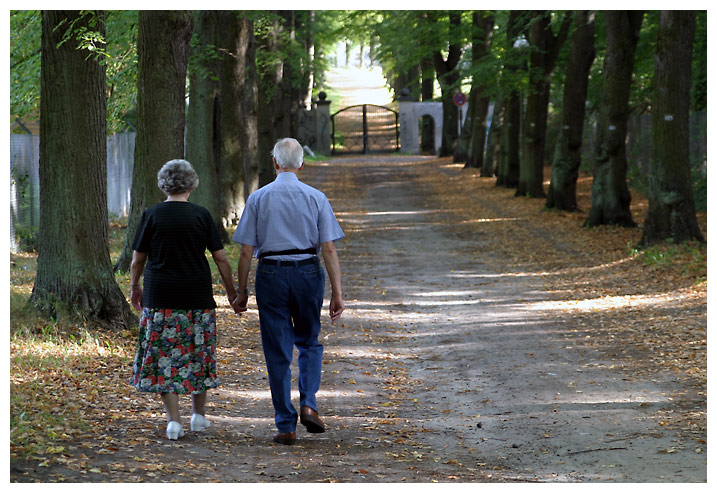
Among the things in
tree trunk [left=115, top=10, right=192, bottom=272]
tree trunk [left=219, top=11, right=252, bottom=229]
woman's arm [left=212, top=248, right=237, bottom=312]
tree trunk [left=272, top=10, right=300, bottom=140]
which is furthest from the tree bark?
woman's arm [left=212, top=248, right=237, bottom=312]

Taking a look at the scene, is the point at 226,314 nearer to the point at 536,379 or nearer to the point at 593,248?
the point at 536,379

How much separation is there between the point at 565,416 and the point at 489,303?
5212mm

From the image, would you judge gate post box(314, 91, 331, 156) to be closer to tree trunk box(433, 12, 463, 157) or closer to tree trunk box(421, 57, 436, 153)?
tree trunk box(421, 57, 436, 153)

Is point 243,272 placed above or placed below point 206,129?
below

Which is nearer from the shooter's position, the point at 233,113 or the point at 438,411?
A: the point at 438,411

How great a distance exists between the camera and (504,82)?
81.0ft

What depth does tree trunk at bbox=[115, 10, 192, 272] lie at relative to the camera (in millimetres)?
11562

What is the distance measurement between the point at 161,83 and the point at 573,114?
13062 millimetres

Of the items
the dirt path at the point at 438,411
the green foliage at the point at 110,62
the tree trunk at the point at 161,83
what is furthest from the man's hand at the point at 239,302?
the green foliage at the point at 110,62

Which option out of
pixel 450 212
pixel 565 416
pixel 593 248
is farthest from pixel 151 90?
pixel 450 212

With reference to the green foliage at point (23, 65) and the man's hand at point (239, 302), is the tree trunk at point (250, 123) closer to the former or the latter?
the green foliage at point (23, 65)

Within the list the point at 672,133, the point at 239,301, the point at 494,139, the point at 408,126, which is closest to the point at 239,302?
the point at 239,301

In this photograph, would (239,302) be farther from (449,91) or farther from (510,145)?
(449,91)

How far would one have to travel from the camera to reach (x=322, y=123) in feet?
168
